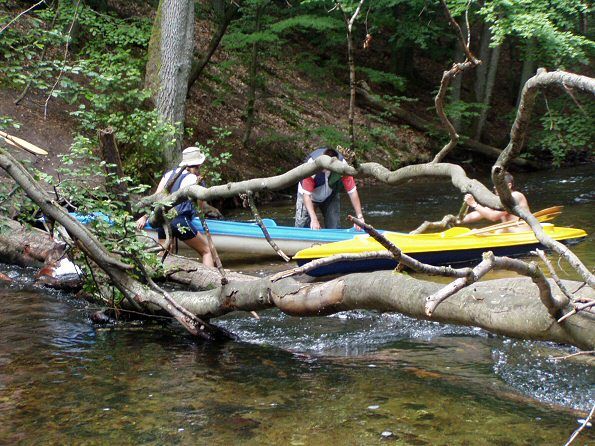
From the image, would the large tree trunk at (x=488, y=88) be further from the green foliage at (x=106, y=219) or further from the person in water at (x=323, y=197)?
the green foliage at (x=106, y=219)

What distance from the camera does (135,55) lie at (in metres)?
18.7

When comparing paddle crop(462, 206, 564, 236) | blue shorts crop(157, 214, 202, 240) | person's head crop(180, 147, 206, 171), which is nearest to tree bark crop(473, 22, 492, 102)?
paddle crop(462, 206, 564, 236)

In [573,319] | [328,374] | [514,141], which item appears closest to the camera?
[514,141]

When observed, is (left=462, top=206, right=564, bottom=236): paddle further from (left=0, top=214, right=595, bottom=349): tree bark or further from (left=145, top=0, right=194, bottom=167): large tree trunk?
(left=145, top=0, right=194, bottom=167): large tree trunk

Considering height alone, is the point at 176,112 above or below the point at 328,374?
above

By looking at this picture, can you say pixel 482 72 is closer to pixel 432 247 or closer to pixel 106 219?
pixel 432 247

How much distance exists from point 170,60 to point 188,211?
6.16 meters

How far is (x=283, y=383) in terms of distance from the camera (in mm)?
5328

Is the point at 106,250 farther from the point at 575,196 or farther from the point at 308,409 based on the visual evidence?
the point at 575,196

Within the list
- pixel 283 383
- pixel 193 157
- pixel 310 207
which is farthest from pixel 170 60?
pixel 283 383

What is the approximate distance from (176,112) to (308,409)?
31.9 feet

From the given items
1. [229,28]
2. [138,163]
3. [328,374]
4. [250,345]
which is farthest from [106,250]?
[229,28]

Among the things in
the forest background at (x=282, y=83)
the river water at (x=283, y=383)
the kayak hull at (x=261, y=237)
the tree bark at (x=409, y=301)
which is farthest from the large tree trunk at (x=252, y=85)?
the tree bark at (x=409, y=301)

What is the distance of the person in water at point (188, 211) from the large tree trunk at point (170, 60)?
4.96 m
